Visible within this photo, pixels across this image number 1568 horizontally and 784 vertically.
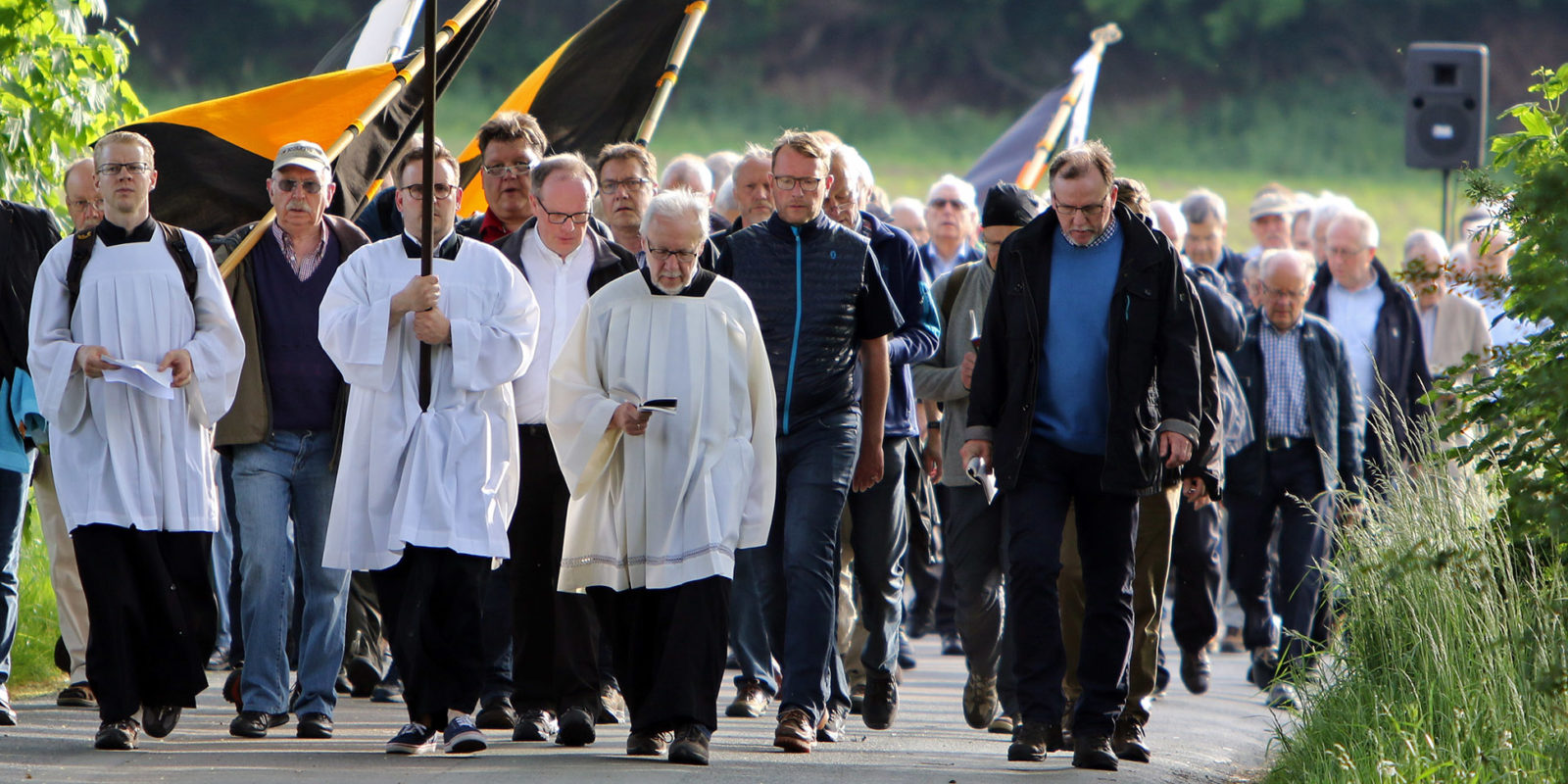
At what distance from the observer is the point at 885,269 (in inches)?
351

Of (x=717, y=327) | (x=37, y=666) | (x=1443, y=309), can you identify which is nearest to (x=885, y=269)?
(x=717, y=327)

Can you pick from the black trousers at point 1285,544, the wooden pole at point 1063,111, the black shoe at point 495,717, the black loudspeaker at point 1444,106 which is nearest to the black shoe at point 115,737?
the black shoe at point 495,717

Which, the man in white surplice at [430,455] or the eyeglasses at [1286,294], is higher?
the eyeglasses at [1286,294]

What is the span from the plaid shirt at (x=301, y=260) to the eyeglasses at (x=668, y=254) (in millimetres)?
1471

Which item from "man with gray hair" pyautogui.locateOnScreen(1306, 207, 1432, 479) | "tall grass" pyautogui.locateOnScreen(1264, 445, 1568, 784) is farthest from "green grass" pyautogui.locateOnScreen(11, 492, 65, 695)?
"man with gray hair" pyautogui.locateOnScreen(1306, 207, 1432, 479)

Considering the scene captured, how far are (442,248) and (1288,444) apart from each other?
4774 mm

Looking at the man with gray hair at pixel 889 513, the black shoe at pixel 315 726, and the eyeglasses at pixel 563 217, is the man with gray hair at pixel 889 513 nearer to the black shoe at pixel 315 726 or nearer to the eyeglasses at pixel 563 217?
the eyeglasses at pixel 563 217

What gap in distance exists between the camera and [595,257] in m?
8.48

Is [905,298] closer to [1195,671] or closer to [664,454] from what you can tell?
[664,454]

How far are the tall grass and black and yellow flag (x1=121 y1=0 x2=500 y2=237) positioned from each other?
4.46 metres

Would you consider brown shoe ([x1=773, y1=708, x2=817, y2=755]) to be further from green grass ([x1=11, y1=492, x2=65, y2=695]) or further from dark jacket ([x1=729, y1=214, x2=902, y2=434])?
green grass ([x1=11, y1=492, x2=65, y2=695])

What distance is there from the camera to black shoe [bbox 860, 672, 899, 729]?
8906mm

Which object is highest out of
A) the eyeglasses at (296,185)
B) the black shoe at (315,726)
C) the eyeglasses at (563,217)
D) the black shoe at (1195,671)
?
the eyeglasses at (296,185)

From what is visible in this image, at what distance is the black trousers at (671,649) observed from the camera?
743cm
